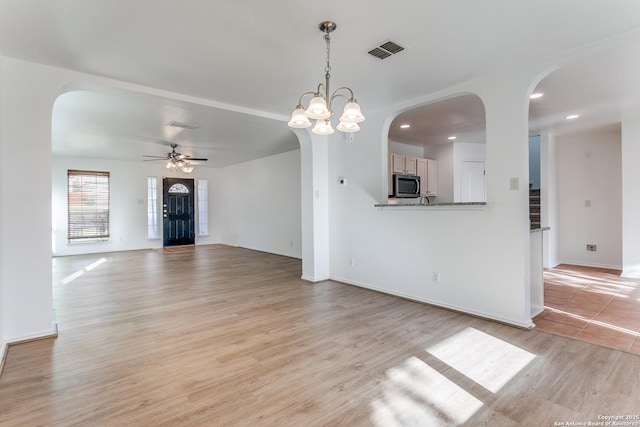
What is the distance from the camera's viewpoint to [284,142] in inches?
269

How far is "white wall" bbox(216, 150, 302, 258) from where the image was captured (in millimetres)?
7750

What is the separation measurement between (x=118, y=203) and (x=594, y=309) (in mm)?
10540

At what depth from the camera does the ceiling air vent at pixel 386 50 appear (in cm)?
259

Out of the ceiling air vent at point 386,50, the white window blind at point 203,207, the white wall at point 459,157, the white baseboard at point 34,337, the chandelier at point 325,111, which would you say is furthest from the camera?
the white window blind at point 203,207

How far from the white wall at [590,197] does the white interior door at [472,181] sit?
1.41 metres

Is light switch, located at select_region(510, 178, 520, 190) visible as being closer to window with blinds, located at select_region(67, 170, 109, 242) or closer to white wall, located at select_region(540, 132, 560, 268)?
white wall, located at select_region(540, 132, 560, 268)

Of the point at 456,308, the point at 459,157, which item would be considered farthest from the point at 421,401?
the point at 459,157

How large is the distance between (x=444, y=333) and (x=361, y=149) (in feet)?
9.22

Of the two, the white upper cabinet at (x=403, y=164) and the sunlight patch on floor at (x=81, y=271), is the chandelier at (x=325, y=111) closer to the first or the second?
the white upper cabinet at (x=403, y=164)

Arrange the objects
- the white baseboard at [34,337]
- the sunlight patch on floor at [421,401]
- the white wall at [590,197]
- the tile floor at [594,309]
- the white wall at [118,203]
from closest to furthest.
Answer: the sunlight patch on floor at [421,401]
the white baseboard at [34,337]
the tile floor at [594,309]
the white wall at [590,197]
the white wall at [118,203]

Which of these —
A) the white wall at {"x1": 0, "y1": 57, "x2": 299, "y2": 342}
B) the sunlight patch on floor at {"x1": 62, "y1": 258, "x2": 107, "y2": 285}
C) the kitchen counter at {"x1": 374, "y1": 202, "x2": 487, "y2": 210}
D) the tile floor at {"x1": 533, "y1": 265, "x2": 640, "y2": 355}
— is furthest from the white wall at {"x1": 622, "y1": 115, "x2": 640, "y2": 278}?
the sunlight patch on floor at {"x1": 62, "y1": 258, "x2": 107, "y2": 285}

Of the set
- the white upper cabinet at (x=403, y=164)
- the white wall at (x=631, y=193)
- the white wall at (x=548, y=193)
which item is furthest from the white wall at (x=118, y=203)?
the white wall at (x=631, y=193)

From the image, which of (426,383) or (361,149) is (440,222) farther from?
(426,383)

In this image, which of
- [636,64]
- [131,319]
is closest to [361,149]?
[636,64]
